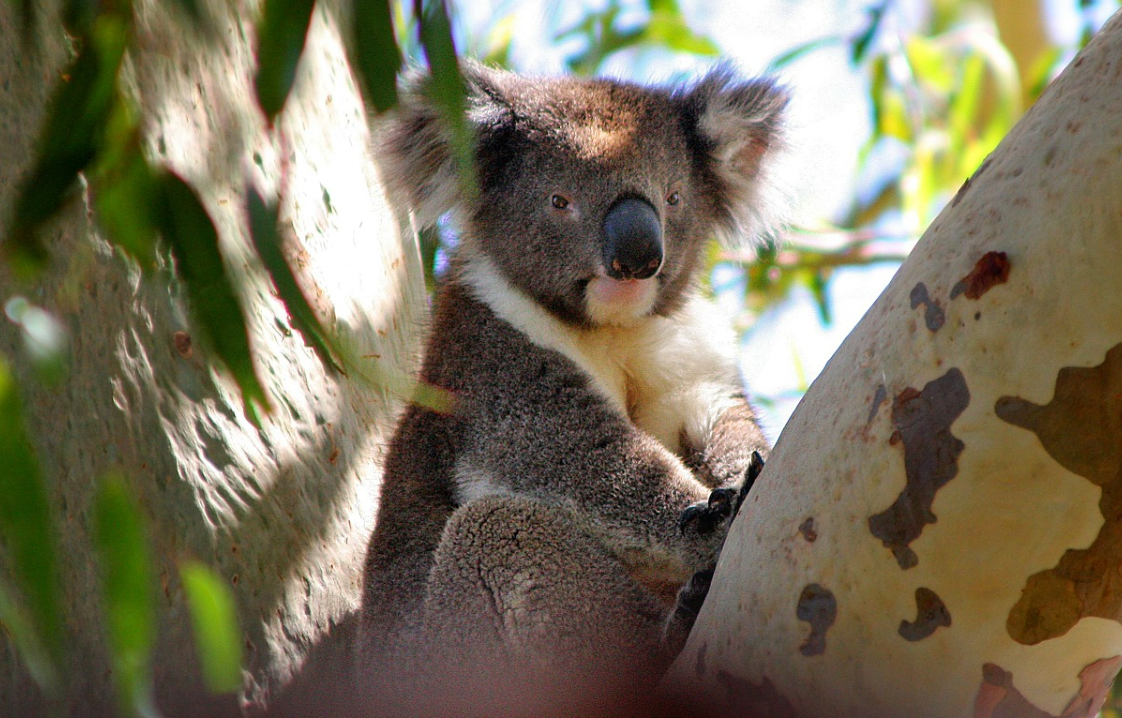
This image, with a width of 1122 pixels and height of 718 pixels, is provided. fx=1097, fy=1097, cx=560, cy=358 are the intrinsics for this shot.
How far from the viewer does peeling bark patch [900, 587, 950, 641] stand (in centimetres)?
147

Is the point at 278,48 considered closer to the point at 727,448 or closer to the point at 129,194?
the point at 129,194

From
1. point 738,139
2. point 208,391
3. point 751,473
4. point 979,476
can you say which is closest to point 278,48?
point 208,391

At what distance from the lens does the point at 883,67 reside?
458 centimetres

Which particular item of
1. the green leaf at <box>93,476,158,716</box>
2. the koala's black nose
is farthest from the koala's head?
the green leaf at <box>93,476,158,716</box>

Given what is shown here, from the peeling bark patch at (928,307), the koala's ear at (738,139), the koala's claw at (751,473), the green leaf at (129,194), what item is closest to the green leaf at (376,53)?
the green leaf at (129,194)

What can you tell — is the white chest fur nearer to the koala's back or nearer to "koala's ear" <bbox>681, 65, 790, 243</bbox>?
the koala's back

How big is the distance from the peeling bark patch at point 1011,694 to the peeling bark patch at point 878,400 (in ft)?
1.18

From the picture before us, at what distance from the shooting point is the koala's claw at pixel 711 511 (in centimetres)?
218

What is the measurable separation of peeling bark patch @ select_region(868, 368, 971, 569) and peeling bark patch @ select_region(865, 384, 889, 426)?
0.02m

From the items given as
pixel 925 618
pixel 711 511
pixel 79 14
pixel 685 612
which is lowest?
pixel 685 612

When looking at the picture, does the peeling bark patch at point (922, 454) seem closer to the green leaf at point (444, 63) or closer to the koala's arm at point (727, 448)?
the green leaf at point (444, 63)

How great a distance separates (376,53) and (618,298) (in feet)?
4.63

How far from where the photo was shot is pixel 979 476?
1427 mm

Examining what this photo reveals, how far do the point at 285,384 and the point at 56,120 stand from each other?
36.3 inches
